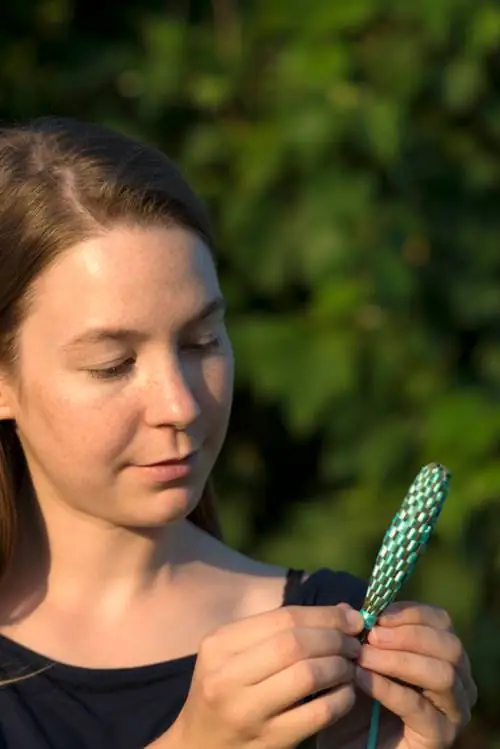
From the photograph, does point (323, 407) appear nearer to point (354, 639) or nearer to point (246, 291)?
point (246, 291)

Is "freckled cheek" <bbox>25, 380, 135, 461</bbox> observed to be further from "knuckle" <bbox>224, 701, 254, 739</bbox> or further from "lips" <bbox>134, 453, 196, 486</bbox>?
"knuckle" <bbox>224, 701, 254, 739</bbox>

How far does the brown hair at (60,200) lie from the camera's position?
1414mm

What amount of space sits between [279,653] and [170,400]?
0.27 meters

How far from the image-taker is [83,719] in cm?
148

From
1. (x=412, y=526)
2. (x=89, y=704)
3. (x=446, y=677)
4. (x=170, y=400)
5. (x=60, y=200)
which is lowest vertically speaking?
(x=89, y=704)

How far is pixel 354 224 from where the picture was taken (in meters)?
2.61

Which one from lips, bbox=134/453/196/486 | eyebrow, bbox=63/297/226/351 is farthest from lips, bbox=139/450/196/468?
eyebrow, bbox=63/297/226/351

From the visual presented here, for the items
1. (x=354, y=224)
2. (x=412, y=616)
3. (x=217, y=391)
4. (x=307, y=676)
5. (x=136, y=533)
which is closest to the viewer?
(x=307, y=676)

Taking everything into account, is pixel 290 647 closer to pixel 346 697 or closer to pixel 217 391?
pixel 346 697

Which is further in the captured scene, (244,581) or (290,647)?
(244,581)

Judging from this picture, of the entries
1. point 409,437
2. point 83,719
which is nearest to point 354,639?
point 83,719

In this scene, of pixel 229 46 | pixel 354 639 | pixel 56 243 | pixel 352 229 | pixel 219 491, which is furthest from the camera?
pixel 219 491

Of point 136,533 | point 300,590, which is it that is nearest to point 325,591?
point 300,590

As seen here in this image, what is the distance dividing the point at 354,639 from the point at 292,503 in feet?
5.79
